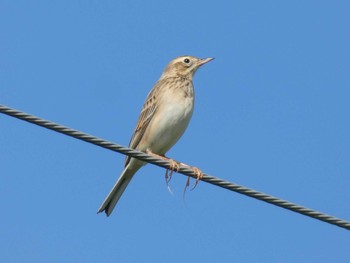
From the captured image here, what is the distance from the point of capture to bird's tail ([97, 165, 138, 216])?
11820mm

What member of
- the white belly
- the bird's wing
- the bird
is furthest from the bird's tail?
the white belly

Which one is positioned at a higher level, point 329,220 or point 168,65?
point 168,65

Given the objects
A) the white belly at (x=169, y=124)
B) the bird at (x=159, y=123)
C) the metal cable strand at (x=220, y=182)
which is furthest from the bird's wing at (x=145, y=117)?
the metal cable strand at (x=220, y=182)

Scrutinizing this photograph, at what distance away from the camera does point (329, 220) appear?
26.8 ft

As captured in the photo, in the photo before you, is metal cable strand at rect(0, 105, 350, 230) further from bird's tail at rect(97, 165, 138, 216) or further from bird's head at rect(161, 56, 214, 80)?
bird's head at rect(161, 56, 214, 80)

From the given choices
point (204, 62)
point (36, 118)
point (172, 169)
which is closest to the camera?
point (36, 118)

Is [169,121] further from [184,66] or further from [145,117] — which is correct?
[184,66]

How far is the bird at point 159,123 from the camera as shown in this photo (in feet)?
39.8

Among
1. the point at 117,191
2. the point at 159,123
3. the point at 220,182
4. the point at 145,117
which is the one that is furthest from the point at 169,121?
the point at 220,182

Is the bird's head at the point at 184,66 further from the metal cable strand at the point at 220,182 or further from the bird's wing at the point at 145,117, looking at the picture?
A: the metal cable strand at the point at 220,182

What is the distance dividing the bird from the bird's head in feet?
1.01

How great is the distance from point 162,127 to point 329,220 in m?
4.39

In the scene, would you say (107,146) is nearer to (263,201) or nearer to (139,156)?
(139,156)

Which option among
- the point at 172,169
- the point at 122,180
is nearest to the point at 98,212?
the point at 122,180
